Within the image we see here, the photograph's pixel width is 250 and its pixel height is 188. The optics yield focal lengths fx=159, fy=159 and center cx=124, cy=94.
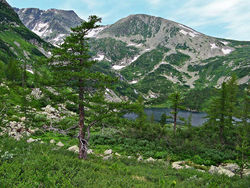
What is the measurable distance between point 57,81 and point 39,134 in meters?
20.4

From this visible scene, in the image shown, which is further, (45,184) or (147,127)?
(147,127)

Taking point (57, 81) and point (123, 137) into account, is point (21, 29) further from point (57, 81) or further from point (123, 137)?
point (57, 81)

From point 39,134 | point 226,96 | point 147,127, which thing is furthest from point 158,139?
point 39,134

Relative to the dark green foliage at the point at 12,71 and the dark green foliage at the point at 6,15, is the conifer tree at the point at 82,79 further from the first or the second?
the dark green foliage at the point at 6,15

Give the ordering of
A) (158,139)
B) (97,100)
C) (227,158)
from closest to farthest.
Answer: (97,100), (227,158), (158,139)

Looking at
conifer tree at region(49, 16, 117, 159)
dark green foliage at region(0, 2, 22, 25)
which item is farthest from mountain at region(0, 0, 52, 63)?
conifer tree at region(49, 16, 117, 159)

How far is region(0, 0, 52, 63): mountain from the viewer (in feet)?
367

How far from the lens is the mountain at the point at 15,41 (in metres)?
112

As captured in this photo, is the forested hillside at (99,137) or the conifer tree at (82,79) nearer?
the forested hillside at (99,137)

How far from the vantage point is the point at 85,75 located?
10922 millimetres

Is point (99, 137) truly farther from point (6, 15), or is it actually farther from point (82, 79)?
point (6, 15)

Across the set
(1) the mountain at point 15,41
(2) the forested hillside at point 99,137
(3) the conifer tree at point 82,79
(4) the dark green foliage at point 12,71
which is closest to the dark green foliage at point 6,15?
(1) the mountain at point 15,41

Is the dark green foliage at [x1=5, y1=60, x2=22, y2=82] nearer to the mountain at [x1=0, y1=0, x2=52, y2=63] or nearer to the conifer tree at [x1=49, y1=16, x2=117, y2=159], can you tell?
the mountain at [x1=0, y1=0, x2=52, y2=63]

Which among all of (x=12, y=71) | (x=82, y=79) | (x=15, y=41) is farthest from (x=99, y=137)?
(x=15, y=41)
